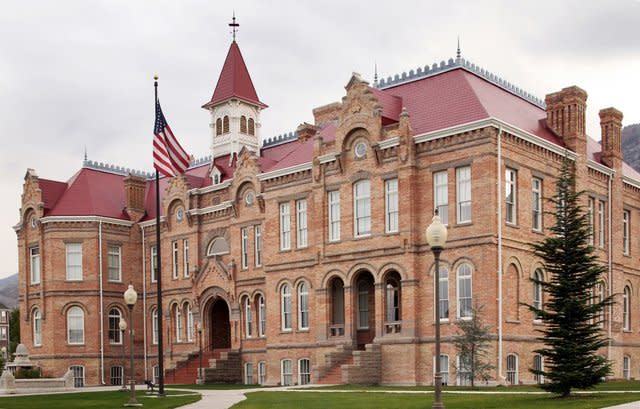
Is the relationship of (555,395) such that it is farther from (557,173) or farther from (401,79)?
(401,79)

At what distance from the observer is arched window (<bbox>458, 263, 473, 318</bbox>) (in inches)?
1350

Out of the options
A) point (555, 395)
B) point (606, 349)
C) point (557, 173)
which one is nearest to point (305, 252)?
point (557, 173)

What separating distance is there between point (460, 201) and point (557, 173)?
17.9ft

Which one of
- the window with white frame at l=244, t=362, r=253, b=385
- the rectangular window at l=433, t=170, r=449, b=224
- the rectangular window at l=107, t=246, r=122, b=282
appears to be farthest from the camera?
the rectangular window at l=107, t=246, r=122, b=282

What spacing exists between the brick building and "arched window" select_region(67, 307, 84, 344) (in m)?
0.09

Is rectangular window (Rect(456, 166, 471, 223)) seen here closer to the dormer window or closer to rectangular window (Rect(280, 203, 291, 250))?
rectangular window (Rect(280, 203, 291, 250))

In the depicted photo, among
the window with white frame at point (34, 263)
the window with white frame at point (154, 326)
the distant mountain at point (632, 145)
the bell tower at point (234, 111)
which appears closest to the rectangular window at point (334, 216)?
the bell tower at point (234, 111)

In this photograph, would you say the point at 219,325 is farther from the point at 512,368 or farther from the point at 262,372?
the point at 512,368

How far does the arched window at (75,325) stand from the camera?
5284 centimetres

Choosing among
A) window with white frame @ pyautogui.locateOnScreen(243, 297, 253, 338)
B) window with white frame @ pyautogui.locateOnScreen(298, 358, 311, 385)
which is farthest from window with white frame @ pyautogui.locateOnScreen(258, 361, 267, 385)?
window with white frame @ pyautogui.locateOnScreen(298, 358, 311, 385)

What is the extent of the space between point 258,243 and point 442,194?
48.3ft

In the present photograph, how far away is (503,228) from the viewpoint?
34.4m

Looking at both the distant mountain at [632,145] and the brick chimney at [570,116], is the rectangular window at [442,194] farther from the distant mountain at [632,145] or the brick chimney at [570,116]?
the distant mountain at [632,145]

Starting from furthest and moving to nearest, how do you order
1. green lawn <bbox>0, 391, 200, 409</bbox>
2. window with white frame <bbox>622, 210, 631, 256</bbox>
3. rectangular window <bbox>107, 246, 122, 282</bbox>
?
1. rectangular window <bbox>107, 246, 122, 282</bbox>
2. window with white frame <bbox>622, 210, 631, 256</bbox>
3. green lawn <bbox>0, 391, 200, 409</bbox>
